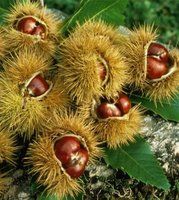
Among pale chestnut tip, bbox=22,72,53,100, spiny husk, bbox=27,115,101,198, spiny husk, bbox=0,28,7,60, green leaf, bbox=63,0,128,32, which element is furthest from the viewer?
green leaf, bbox=63,0,128,32

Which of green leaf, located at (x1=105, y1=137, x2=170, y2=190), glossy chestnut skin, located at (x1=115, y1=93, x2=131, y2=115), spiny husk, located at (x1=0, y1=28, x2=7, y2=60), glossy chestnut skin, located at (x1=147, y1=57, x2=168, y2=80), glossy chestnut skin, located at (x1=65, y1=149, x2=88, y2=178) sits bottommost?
green leaf, located at (x1=105, y1=137, x2=170, y2=190)

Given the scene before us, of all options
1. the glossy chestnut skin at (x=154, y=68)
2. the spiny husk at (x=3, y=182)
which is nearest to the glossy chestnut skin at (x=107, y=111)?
the glossy chestnut skin at (x=154, y=68)

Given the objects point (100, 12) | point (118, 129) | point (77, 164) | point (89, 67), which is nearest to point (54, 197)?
point (77, 164)

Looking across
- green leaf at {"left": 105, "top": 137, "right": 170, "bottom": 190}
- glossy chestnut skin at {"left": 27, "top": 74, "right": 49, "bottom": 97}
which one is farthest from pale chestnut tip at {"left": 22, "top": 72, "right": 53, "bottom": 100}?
green leaf at {"left": 105, "top": 137, "right": 170, "bottom": 190}

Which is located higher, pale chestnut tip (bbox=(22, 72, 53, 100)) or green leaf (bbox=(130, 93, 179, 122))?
pale chestnut tip (bbox=(22, 72, 53, 100))

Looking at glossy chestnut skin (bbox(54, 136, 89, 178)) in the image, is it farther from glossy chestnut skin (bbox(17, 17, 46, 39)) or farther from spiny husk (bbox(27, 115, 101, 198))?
glossy chestnut skin (bbox(17, 17, 46, 39))

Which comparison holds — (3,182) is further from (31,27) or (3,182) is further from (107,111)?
(31,27)

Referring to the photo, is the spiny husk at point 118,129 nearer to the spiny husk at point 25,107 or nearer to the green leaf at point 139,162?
the green leaf at point 139,162
